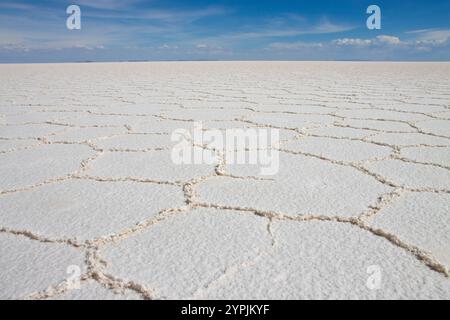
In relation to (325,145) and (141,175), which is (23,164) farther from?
(325,145)

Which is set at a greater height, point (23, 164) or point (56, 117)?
point (56, 117)

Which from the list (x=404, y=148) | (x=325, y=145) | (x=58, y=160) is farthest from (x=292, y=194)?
(x=58, y=160)

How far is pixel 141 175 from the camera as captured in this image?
134 centimetres

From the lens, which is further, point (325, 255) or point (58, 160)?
point (58, 160)

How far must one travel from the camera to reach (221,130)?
207cm

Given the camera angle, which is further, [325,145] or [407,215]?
[325,145]

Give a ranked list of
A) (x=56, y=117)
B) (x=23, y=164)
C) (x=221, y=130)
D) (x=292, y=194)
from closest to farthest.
A: (x=292, y=194) → (x=23, y=164) → (x=221, y=130) → (x=56, y=117)

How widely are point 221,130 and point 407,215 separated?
122 centimetres

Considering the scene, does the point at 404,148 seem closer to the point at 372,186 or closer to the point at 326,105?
the point at 372,186

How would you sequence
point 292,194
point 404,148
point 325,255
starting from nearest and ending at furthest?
point 325,255, point 292,194, point 404,148

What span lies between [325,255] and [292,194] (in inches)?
13.7
